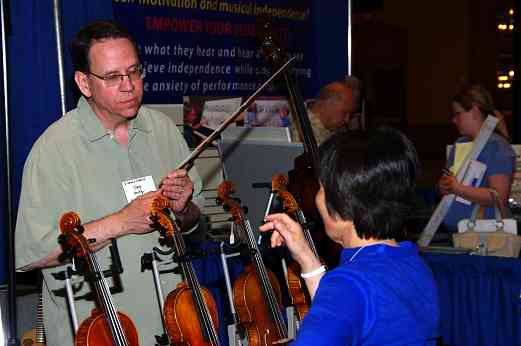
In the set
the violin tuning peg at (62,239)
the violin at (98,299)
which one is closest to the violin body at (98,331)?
the violin at (98,299)

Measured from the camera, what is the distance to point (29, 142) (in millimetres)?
4027

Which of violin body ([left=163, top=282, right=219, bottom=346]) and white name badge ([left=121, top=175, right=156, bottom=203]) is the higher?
white name badge ([left=121, top=175, right=156, bottom=203])

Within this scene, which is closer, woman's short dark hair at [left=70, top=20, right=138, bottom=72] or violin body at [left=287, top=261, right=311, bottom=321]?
woman's short dark hair at [left=70, top=20, right=138, bottom=72]

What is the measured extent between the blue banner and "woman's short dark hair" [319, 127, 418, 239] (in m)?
2.86

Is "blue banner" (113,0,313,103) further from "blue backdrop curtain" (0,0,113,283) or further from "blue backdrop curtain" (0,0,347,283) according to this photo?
"blue backdrop curtain" (0,0,113,283)

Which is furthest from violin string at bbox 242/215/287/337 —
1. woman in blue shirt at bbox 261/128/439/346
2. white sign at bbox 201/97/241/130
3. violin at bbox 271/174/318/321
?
white sign at bbox 201/97/241/130

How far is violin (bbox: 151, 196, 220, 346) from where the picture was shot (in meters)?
2.54

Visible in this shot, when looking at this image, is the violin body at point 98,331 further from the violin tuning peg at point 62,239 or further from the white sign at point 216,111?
the white sign at point 216,111

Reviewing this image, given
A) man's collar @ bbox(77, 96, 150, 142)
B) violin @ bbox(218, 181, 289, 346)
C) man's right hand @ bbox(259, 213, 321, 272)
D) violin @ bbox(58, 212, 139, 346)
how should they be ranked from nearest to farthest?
1. man's right hand @ bbox(259, 213, 321, 272)
2. violin @ bbox(58, 212, 139, 346)
3. man's collar @ bbox(77, 96, 150, 142)
4. violin @ bbox(218, 181, 289, 346)

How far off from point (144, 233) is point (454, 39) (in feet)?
42.2

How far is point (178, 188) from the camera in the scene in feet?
8.39

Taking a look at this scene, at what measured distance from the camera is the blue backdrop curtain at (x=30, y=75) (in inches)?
154

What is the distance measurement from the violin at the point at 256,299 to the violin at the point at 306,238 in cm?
8

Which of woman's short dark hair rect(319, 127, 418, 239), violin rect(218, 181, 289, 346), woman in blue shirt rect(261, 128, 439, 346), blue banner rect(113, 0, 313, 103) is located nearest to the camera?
woman in blue shirt rect(261, 128, 439, 346)
